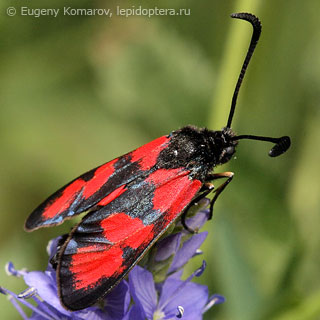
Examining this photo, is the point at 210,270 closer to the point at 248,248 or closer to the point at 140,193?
the point at 248,248

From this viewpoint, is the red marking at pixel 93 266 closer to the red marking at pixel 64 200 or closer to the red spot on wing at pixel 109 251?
the red spot on wing at pixel 109 251

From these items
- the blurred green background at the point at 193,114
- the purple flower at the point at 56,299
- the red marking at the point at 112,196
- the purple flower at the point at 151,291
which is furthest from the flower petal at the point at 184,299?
the blurred green background at the point at 193,114

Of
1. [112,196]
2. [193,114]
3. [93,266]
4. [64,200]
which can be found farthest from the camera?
[193,114]

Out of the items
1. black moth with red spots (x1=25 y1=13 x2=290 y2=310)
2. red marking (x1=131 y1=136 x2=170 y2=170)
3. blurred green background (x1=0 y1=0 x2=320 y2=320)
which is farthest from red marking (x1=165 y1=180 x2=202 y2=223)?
blurred green background (x1=0 y1=0 x2=320 y2=320)

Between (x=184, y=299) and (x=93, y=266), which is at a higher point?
(x=93, y=266)

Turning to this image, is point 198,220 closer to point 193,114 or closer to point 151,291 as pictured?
point 151,291

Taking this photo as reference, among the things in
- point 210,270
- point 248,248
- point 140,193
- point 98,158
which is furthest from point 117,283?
point 98,158

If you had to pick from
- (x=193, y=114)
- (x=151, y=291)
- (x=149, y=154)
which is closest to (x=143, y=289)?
(x=151, y=291)

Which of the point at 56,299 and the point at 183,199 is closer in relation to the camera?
the point at 56,299
